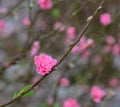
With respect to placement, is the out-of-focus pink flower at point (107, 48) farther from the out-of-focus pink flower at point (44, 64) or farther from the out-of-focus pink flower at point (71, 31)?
the out-of-focus pink flower at point (44, 64)

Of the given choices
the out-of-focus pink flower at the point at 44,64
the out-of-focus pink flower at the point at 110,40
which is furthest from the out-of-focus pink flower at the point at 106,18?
the out-of-focus pink flower at the point at 44,64

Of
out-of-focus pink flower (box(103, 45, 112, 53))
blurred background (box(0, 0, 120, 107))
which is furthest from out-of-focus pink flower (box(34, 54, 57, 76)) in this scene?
out-of-focus pink flower (box(103, 45, 112, 53))

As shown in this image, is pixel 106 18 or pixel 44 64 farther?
pixel 106 18

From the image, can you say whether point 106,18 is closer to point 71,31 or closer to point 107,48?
point 71,31

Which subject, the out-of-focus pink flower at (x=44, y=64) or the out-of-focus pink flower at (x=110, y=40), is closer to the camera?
the out-of-focus pink flower at (x=44, y=64)

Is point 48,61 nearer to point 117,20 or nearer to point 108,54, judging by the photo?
point 117,20

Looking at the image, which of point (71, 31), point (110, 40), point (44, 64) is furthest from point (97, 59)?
point (44, 64)

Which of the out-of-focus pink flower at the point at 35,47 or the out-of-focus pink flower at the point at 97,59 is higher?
the out-of-focus pink flower at the point at 97,59

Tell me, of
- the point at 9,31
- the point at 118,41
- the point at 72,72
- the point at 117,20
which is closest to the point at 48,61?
the point at 117,20
